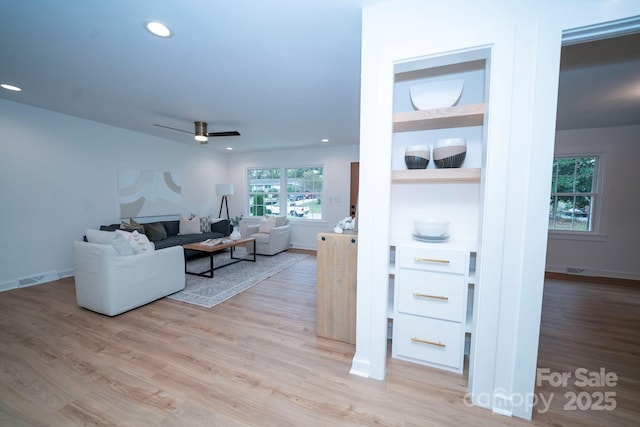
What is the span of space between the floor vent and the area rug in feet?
5.79

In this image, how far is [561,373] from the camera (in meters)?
1.74

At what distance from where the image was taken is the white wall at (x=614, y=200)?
12.3ft

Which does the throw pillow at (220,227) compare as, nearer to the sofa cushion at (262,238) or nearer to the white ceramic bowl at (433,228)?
the sofa cushion at (262,238)

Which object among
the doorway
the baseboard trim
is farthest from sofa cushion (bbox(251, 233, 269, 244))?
the baseboard trim

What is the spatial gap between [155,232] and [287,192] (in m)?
2.97

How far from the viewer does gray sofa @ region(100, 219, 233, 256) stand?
419 centimetres

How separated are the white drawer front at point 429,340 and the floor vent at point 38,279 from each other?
4.82 meters

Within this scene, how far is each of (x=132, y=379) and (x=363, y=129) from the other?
2.31 m

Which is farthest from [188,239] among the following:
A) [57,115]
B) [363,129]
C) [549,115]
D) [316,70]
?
[549,115]

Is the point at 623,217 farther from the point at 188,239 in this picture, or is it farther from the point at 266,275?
the point at 188,239

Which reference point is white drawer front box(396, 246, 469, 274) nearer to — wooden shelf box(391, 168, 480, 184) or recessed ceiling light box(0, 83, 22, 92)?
wooden shelf box(391, 168, 480, 184)

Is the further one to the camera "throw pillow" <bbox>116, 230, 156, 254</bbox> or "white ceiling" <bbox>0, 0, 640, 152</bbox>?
"throw pillow" <bbox>116, 230, 156, 254</bbox>

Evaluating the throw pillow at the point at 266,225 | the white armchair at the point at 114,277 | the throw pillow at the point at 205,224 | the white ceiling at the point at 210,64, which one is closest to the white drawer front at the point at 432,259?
the white ceiling at the point at 210,64

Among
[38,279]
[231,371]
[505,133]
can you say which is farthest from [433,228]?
[38,279]
